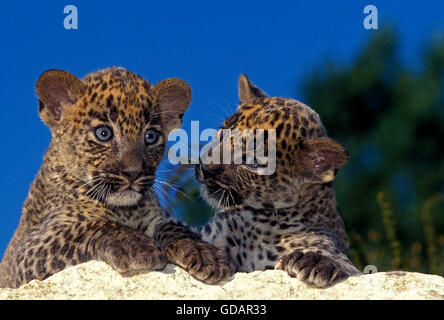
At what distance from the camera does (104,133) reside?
6.58 meters

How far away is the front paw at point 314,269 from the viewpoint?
5.71 m

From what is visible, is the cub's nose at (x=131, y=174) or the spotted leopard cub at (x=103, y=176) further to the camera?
the cub's nose at (x=131, y=174)

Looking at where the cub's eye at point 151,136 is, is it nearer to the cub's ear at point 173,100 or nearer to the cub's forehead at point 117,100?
the cub's forehead at point 117,100

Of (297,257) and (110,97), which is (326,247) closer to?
(297,257)

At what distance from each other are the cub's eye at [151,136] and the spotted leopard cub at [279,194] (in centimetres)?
68

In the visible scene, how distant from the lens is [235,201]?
7.32 metres

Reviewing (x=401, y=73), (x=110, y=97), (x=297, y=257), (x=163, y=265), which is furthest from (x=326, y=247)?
(x=401, y=73)

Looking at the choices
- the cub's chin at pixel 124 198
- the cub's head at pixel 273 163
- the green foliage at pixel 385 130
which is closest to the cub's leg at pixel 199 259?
the cub's chin at pixel 124 198

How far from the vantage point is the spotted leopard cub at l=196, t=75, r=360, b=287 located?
22.8ft

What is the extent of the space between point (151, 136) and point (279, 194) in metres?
1.48

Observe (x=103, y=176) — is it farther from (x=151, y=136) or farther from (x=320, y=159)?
(x=320, y=159)

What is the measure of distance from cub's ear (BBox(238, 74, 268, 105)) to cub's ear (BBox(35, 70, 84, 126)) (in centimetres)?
205
